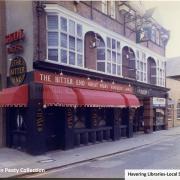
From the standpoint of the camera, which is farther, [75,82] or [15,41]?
[75,82]

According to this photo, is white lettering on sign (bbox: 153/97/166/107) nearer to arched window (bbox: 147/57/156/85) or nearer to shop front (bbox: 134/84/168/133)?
shop front (bbox: 134/84/168/133)

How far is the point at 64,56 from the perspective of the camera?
13.4 m

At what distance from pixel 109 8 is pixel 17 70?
268 inches

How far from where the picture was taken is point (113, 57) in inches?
672

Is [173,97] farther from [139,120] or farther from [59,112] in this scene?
[59,112]

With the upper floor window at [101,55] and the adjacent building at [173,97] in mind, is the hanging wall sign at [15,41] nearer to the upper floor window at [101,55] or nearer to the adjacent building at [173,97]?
the upper floor window at [101,55]

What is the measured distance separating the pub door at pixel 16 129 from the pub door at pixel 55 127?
95cm

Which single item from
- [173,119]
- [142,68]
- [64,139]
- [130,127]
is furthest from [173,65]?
[64,139]

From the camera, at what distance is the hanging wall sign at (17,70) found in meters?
12.5

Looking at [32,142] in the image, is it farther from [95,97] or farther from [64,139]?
[95,97]

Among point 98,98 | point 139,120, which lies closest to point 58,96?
point 98,98

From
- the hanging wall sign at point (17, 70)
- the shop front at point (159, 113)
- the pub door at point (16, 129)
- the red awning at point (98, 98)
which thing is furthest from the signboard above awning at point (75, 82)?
the shop front at point (159, 113)

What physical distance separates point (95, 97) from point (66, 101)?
2167 millimetres

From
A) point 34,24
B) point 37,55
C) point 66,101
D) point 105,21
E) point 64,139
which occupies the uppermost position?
point 105,21
